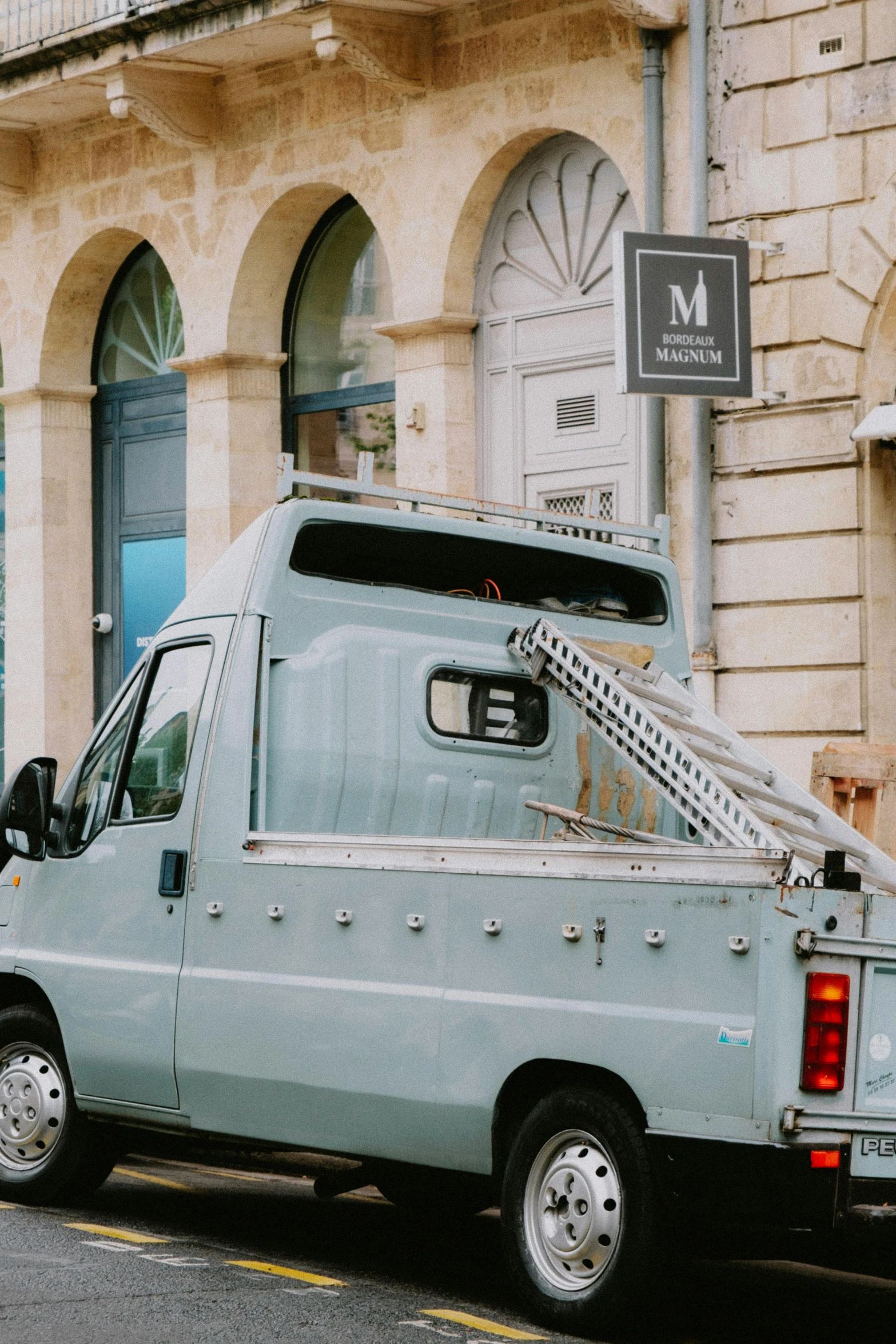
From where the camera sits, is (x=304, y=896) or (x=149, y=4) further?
(x=149, y=4)

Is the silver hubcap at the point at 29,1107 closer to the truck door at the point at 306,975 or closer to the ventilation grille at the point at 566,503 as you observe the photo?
the truck door at the point at 306,975

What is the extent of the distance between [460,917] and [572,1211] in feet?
2.91

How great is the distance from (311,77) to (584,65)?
2.72 meters

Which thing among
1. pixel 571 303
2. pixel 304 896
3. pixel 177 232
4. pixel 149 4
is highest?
pixel 149 4

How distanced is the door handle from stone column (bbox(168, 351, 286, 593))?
9752 mm

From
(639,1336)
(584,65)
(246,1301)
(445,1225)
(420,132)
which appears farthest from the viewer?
(420,132)

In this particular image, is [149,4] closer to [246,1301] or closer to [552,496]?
[552,496]

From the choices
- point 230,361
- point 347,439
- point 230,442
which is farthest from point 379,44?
point 230,442

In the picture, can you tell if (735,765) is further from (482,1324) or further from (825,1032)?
(482,1324)

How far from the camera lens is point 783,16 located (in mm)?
13180

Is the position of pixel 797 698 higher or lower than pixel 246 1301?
higher

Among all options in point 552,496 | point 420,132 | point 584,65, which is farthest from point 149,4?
point 552,496

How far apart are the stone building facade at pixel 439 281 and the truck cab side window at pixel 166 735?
203 centimetres

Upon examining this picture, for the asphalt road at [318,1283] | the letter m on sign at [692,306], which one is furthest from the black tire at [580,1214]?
the letter m on sign at [692,306]
